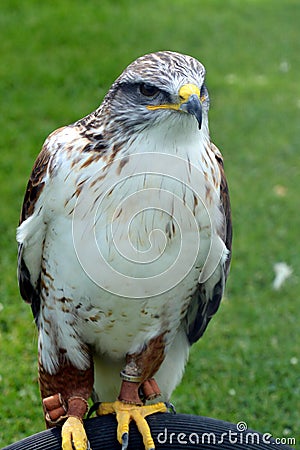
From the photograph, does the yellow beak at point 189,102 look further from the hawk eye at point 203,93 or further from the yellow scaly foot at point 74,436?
the yellow scaly foot at point 74,436

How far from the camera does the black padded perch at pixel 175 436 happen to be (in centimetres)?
265

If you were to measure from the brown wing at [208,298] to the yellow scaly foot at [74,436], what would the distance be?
0.62m

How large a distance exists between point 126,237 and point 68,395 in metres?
0.86

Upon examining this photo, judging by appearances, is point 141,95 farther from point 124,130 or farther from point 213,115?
point 213,115

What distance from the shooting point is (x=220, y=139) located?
686cm

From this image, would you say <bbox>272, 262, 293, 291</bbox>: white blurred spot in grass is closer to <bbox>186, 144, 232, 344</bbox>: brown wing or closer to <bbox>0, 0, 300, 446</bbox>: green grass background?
<bbox>0, 0, 300, 446</bbox>: green grass background

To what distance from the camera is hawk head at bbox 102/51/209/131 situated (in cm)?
215

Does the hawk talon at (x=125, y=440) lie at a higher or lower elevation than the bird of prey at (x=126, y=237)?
lower

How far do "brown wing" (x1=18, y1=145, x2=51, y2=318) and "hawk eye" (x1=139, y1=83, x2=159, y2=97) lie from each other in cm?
46

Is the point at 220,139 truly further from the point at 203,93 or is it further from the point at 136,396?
the point at 203,93

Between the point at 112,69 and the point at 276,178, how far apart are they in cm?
228

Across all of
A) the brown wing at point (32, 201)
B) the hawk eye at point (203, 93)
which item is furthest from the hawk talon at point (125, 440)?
the hawk eye at point (203, 93)

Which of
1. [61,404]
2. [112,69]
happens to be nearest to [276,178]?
[112,69]

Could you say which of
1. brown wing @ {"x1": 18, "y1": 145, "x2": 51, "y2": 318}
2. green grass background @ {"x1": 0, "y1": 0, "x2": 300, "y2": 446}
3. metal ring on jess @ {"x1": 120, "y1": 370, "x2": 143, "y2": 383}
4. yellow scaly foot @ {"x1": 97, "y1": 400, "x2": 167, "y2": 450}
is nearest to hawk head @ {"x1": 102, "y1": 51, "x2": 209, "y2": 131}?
brown wing @ {"x1": 18, "y1": 145, "x2": 51, "y2": 318}
